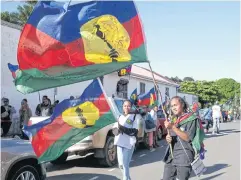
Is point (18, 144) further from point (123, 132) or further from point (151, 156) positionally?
point (151, 156)

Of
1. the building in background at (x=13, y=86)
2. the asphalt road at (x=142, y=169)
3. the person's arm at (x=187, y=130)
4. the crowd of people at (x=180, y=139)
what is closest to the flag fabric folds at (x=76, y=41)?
the crowd of people at (x=180, y=139)

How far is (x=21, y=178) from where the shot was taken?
5918 mm

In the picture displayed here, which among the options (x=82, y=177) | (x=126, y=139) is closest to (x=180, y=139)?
(x=126, y=139)

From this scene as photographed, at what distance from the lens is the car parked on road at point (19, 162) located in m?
5.62

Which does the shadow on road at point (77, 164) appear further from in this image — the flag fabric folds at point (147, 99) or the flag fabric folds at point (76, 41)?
the flag fabric folds at point (76, 41)

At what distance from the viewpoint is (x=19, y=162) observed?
5.95 meters

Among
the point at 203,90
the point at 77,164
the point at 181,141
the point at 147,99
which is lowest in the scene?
the point at 77,164

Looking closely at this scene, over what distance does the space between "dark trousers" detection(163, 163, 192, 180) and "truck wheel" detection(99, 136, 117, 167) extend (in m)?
4.37

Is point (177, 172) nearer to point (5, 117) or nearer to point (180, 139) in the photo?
point (180, 139)

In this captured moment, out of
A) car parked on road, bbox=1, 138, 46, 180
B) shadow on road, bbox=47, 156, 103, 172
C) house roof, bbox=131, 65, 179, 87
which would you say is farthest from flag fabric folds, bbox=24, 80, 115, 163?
house roof, bbox=131, 65, 179, 87

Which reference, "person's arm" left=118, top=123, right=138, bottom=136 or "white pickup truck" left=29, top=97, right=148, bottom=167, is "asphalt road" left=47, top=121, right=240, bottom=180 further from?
"person's arm" left=118, top=123, right=138, bottom=136

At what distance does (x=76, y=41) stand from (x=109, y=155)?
464 cm

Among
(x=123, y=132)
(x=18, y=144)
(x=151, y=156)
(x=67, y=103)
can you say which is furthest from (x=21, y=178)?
(x=151, y=156)

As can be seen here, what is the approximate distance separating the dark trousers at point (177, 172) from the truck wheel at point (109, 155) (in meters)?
4.37
